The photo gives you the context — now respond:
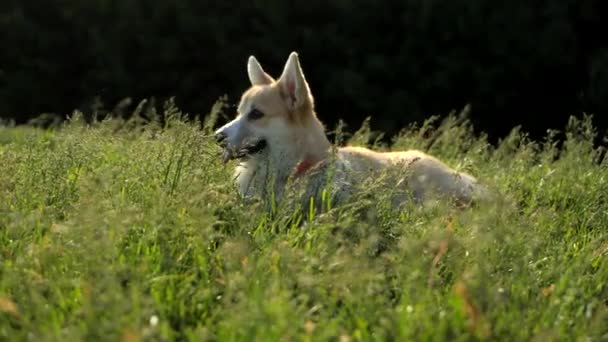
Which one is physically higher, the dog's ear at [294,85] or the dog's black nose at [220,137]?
the dog's ear at [294,85]

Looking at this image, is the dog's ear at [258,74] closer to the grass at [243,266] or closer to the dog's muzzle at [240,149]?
the dog's muzzle at [240,149]

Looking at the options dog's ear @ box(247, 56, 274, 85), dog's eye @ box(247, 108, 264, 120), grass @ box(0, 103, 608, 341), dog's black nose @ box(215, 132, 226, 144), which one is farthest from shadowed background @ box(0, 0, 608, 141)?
grass @ box(0, 103, 608, 341)

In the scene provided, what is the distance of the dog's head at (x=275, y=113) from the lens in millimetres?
4773

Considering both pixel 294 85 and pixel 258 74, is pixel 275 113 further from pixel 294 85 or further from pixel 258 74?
pixel 258 74

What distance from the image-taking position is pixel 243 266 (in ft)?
8.85

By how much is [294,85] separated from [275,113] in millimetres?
201

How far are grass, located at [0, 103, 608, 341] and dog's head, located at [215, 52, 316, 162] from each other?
2.77 ft

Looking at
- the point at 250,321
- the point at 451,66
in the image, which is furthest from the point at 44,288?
the point at 451,66

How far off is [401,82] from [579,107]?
290 cm

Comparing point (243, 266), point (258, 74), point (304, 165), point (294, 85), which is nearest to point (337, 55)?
point (258, 74)

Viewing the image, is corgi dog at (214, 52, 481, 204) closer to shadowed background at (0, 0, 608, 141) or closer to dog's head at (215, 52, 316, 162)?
dog's head at (215, 52, 316, 162)

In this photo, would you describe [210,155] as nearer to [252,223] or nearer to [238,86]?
[252,223]

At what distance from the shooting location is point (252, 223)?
328 centimetres

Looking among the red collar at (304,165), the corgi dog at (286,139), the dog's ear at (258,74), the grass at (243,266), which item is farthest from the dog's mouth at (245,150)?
the dog's ear at (258,74)
